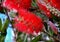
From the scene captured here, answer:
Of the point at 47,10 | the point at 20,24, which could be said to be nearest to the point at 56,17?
the point at 47,10

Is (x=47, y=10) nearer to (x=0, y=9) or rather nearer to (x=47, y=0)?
(x=47, y=0)

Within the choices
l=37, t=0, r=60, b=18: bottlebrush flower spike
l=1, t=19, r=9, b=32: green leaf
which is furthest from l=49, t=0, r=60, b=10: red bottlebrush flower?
l=1, t=19, r=9, b=32: green leaf

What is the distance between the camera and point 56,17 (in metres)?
1.01

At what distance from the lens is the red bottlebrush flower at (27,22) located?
897 mm

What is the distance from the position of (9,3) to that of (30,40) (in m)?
0.15

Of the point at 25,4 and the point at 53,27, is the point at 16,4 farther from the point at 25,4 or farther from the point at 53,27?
the point at 53,27

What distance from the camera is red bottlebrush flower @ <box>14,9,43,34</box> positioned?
2.94 ft

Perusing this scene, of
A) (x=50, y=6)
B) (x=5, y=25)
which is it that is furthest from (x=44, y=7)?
(x=5, y=25)

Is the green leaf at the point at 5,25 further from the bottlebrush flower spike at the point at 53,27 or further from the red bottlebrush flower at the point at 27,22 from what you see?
the bottlebrush flower spike at the point at 53,27

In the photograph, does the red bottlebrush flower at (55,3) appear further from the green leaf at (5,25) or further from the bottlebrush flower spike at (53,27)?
the green leaf at (5,25)

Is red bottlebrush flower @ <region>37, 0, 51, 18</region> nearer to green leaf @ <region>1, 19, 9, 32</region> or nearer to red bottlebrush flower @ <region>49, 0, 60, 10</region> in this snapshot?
red bottlebrush flower @ <region>49, 0, 60, 10</region>

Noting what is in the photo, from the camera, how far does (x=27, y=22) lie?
35.3 inches

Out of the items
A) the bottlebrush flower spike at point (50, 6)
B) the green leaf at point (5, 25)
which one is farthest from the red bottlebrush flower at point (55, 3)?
the green leaf at point (5, 25)

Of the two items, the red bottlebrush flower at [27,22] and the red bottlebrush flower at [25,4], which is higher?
the red bottlebrush flower at [25,4]
